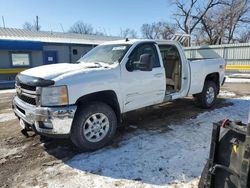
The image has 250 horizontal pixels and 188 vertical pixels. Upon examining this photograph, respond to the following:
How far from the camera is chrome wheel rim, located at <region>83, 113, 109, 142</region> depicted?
415 centimetres

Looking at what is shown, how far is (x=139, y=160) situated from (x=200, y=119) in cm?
275

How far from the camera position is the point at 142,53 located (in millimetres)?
5113

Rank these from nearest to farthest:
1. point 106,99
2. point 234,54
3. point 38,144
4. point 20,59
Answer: point 106,99 < point 38,144 < point 20,59 < point 234,54

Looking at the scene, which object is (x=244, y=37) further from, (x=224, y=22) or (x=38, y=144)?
(x=38, y=144)

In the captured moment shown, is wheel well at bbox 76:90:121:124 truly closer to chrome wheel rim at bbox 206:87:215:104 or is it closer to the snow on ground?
the snow on ground

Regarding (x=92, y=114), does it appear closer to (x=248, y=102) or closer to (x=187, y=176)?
(x=187, y=176)

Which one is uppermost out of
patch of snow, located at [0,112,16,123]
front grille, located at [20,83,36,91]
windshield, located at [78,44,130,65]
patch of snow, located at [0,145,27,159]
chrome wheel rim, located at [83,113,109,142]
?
windshield, located at [78,44,130,65]

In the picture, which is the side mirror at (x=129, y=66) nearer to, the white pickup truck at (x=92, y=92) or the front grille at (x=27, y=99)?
the white pickup truck at (x=92, y=92)

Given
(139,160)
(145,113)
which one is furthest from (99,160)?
(145,113)

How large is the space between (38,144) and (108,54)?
7.54ft

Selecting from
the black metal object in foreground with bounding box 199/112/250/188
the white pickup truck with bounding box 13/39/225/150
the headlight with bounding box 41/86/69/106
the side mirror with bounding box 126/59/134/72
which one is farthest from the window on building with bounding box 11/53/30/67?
the black metal object in foreground with bounding box 199/112/250/188

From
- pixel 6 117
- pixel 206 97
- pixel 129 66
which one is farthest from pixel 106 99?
pixel 6 117

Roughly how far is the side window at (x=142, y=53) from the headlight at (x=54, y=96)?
1.59 metres

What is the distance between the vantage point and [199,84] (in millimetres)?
6617
